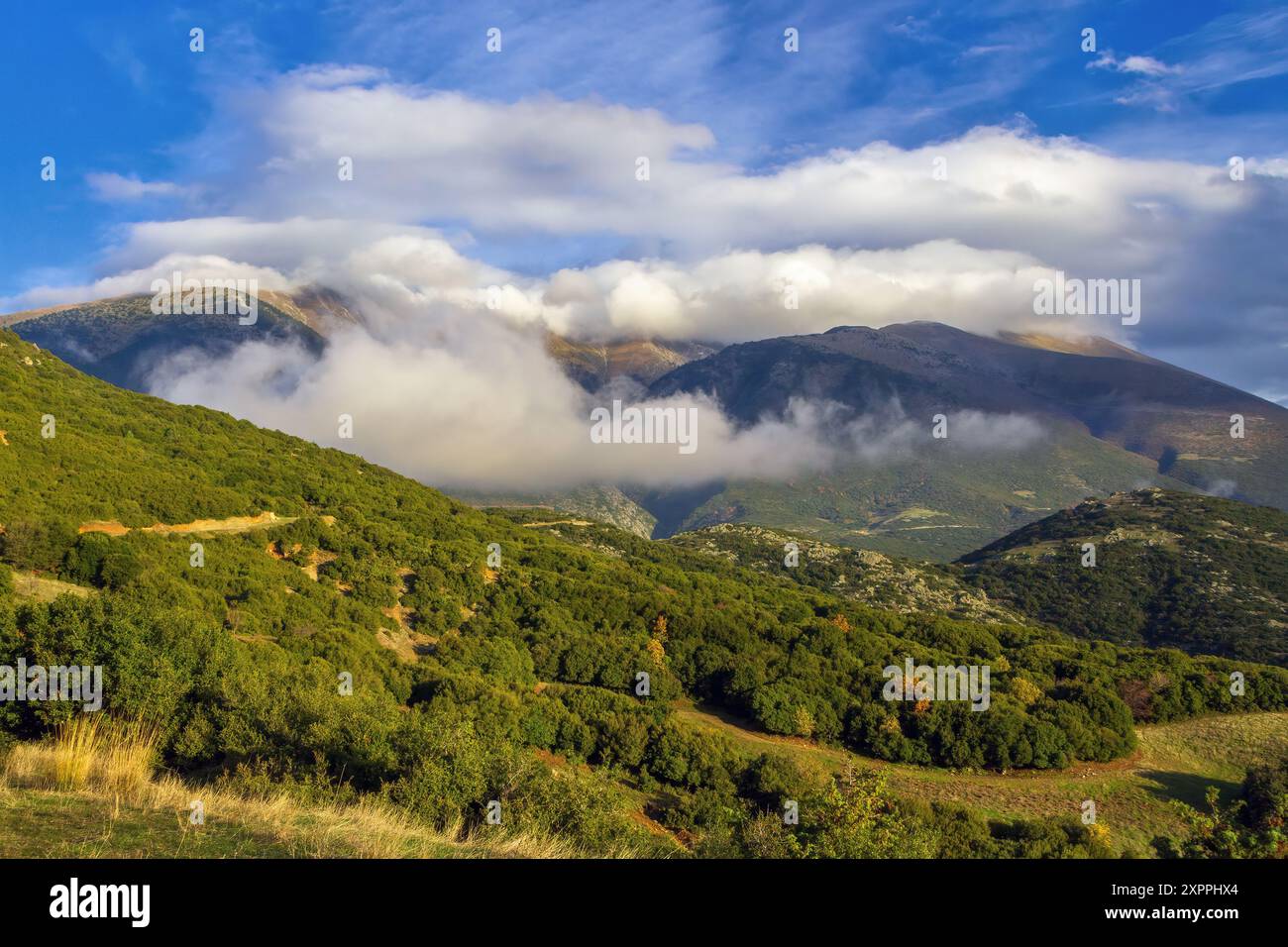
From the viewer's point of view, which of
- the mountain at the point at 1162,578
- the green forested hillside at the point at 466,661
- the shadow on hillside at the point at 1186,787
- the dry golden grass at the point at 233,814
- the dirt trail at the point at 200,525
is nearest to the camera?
the dry golden grass at the point at 233,814

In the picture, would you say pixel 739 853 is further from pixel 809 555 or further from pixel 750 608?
pixel 809 555

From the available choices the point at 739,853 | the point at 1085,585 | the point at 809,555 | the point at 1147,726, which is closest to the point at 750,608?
the point at 1147,726

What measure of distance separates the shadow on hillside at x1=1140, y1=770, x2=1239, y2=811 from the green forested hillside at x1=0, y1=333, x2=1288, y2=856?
70.1 inches

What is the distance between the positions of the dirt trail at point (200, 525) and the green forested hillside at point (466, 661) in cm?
17

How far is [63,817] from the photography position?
894 cm

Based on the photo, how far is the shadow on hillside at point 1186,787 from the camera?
29859 mm

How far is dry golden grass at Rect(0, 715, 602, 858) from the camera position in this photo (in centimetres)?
858

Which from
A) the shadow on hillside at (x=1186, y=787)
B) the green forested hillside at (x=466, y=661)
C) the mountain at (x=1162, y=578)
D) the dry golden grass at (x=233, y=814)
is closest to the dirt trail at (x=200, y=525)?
the green forested hillside at (x=466, y=661)

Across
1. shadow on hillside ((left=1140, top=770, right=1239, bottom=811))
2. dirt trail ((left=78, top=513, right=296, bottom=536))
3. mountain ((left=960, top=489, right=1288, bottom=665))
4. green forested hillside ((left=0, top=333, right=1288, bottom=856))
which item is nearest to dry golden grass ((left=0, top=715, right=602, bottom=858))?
green forested hillside ((left=0, top=333, right=1288, bottom=856))

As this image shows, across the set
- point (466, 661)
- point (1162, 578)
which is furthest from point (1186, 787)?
point (1162, 578)

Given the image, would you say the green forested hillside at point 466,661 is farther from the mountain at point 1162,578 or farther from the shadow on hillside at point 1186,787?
the mountain at point 1162,578

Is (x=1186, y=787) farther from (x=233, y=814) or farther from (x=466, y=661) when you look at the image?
(x=233, y=814)

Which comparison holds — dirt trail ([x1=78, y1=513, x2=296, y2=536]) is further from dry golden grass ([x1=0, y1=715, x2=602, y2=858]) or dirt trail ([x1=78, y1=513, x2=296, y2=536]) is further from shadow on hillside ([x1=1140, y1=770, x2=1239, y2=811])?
shadow on hillside ([x1=1140, y1=770, x2=1239, y2=811])

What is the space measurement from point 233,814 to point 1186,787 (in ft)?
113
